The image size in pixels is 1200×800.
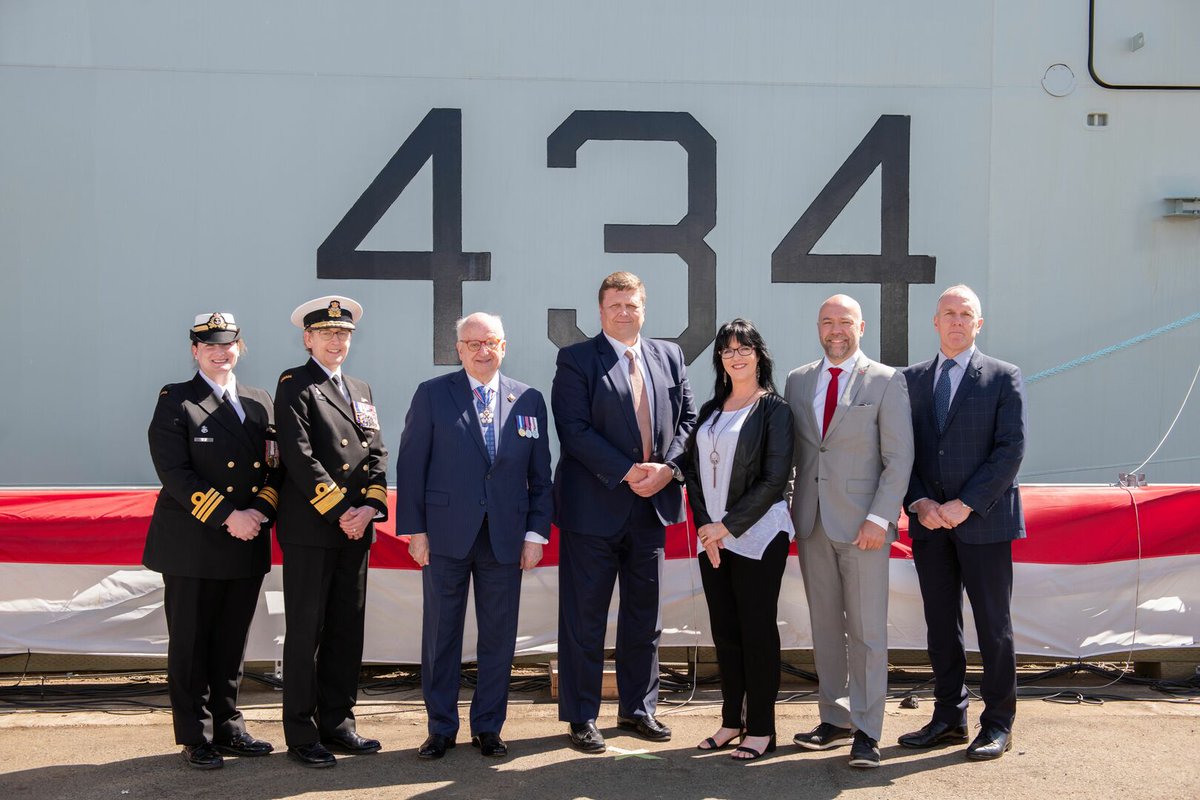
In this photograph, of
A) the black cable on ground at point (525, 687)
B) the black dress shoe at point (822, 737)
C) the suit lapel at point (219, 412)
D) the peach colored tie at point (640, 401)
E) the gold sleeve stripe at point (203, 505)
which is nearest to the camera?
the gold sleeve stripe at point (203, 505)

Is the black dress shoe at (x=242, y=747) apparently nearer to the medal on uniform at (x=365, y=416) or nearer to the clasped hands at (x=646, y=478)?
the medal on uniform at (x=365, y=416)

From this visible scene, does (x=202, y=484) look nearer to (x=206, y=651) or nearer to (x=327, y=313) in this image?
(x=206, y=651)

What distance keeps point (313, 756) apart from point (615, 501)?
1317mm

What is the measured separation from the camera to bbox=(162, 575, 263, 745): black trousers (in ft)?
11.6

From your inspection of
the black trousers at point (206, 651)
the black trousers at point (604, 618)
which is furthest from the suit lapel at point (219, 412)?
the black trousers at point (604, 618)

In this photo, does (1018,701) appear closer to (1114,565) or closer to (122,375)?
(1114,565)

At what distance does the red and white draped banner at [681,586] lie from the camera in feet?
14.6

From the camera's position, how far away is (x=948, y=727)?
12.5 feet

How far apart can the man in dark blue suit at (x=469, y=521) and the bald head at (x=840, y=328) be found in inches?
43.1

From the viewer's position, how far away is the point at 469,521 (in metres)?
3.66

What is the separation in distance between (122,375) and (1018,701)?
429 centimetres

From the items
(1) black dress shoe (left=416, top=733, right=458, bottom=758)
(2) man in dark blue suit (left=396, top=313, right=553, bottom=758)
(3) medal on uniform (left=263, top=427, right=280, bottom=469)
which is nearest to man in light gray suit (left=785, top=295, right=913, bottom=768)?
(2) man in dark blue suit (left=396, top=313, right=553, bottom=758)

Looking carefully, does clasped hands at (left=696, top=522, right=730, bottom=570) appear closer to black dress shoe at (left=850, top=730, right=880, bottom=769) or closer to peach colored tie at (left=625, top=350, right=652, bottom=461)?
peach colored tie at (left=625, top=350, right=652, bottom=461)

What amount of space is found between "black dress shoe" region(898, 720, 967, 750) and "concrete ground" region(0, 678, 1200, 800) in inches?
1.4
